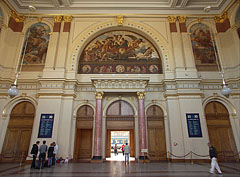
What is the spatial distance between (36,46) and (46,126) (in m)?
6.19

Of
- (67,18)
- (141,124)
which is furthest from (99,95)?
(67,18)

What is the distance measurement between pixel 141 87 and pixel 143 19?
5.84 m

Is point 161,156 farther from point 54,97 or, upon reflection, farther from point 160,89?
point 54,97

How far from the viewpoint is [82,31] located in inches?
492

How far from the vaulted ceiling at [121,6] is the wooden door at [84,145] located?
30.6ft

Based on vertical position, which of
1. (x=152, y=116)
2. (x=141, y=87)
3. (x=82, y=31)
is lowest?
(x=152, y=116)

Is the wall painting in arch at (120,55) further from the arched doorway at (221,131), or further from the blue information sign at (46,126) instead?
the arched doorway at (221,131)

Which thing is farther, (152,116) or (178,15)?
(178,15)

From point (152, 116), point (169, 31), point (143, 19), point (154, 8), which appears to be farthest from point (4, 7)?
point (152, 116)

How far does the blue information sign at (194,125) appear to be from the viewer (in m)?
9.74

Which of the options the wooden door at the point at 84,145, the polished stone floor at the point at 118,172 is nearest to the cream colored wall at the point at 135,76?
the wooden door at the point at 84,145

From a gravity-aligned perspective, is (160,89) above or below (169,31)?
below

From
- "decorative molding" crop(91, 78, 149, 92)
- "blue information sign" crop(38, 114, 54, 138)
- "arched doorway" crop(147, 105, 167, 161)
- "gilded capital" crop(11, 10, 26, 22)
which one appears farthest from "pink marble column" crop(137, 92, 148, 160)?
"gilded capital" crop(11, 10, 26, 22)

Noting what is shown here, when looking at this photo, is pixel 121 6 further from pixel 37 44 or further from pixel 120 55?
pixel 37 44
